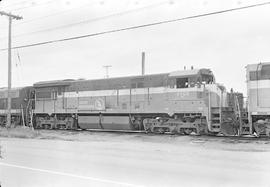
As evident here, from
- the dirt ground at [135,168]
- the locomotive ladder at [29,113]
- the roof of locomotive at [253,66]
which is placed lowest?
the dirt ground at [135,168]

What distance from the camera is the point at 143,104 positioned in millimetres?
23766

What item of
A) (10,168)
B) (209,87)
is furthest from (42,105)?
(10,168)

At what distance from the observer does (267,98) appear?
1892 cm

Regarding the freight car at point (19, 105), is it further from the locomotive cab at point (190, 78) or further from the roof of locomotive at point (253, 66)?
the roof of locomotive at point (253, 66)

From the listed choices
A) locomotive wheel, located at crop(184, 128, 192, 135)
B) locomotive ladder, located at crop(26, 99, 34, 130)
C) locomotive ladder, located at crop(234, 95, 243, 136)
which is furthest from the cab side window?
locomotive ladder, located at crop(26, 99, 34, 130)

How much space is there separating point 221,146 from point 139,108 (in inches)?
322

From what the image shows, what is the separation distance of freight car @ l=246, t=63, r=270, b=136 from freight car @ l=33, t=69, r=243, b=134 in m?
1.61

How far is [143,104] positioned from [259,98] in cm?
707

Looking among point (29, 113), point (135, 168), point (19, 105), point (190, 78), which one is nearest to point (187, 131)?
point (190, 78)

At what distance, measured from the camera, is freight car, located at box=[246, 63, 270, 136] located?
62.0 ft

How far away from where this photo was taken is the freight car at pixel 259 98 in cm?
1889

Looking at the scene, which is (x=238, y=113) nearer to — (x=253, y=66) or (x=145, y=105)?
(x=253, y=66)

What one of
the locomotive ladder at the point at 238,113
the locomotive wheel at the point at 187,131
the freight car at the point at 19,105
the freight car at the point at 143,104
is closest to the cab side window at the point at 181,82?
the freight car at the point at 143,104

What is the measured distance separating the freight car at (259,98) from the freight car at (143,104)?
1.61 m
